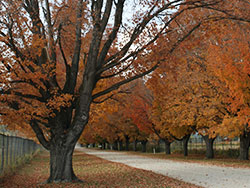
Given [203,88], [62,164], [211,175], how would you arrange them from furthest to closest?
[203,88] → [211,175] → [62,164]

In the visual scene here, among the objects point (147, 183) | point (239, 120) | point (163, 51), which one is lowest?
point (147, 183)

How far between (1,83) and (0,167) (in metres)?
5.06

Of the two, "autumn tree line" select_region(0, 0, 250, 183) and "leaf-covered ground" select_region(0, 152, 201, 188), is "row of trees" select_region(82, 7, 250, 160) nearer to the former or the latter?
"autumn tree line" select_region(0, 0, 250, 183)

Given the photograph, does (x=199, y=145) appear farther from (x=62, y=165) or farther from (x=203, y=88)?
(x=62, y=165)

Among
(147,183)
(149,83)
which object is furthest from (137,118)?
(147,183)

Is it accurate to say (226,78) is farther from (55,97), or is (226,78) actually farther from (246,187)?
(55,97)

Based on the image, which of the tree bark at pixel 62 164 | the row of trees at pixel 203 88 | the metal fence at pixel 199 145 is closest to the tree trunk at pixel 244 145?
the row of trees at pixel 203 88

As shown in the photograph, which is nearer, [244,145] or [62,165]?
[62,165]

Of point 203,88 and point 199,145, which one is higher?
point 203,88

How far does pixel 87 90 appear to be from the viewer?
37.0 ft

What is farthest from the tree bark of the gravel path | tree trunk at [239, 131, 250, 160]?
tree trunk at [239, 131, 250, 160]

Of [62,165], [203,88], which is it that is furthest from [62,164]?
[203,88]

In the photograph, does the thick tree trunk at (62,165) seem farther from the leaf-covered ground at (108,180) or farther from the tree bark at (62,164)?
the leaf-covered ground at (108,180)

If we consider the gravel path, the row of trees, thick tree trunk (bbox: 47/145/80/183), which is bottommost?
the gravel path
